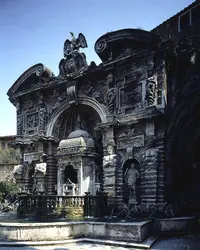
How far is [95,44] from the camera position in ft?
53.5

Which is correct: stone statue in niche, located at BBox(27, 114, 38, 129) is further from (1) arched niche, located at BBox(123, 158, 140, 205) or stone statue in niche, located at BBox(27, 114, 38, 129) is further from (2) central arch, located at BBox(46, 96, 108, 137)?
(1) arched niche, located at BBox(123, 158, 140, 205)

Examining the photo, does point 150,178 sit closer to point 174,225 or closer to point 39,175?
point 174,225

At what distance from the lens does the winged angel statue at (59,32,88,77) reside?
17.2 m

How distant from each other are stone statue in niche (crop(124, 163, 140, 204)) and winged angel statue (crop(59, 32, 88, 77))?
22.7ft

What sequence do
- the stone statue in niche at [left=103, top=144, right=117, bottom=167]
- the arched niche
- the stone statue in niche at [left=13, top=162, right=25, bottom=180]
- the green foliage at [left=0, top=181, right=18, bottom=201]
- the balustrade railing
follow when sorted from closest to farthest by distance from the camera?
1. the balustrade railing
2. the arched niche
3. the stone statue in niche at [left=103, top=144, right=117, bottom=167]
4. the stone statue in niche at [left=13, top=162, right=25, bottom=180]
5. the green foliage at [left=0, top=181, right=18, bottom=201]

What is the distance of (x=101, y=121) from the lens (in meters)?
16.8

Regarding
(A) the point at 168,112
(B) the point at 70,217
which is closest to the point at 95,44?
(A) the point at 168,112

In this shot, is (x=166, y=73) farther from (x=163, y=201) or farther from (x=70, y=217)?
(x=70, y=217)

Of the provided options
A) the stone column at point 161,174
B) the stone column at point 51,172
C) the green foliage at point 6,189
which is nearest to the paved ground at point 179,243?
the stone column at point 161,174

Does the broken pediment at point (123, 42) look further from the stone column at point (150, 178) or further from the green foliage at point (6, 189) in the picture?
the green foliage at point (6, 189)

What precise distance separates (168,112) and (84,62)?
21.6ft

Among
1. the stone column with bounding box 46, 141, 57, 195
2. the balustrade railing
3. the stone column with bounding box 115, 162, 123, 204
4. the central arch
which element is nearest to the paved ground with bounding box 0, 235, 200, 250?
the balustrade railing

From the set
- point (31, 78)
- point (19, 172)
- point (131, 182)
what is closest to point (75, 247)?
point (131, 182)

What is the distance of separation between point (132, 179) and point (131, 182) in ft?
0.54
